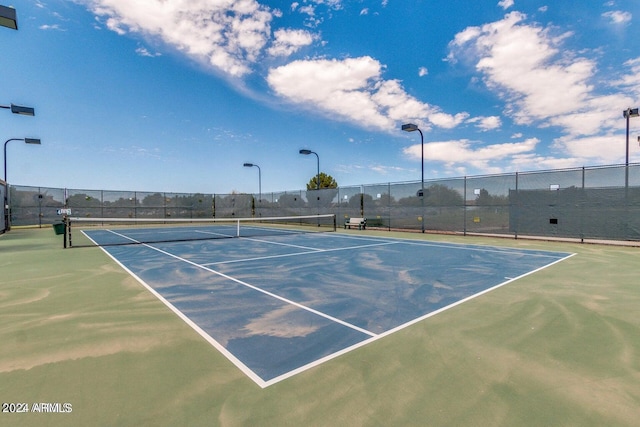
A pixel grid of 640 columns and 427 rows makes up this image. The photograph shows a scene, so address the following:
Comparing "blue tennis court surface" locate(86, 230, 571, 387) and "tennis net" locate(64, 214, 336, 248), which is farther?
"tennis net" locate(64, 214, 336, 248)

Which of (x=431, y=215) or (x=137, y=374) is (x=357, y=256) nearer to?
(x=137, y=374)

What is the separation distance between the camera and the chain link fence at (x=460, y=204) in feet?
45.6

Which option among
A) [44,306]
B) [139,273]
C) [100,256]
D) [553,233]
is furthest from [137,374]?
[553,233]

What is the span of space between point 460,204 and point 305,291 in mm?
15503

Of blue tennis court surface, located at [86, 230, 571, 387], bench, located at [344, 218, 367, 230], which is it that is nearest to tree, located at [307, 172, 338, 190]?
bench, located at [344, 218, 367, 230]

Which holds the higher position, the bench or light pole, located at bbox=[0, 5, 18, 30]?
light pole, located at bbox=[0, 5, 18, 30]

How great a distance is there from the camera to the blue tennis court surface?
3758mm

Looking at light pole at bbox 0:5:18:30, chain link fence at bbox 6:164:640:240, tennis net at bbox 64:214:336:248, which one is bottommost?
tennis net at bbox 64:214:336:248

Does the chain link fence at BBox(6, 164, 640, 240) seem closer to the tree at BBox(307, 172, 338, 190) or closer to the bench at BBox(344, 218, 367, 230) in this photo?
the bench at BBox(344, 218, 367, 230)

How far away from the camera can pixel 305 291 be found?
614 cm

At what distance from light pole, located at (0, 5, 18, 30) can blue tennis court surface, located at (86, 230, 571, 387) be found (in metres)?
6.74

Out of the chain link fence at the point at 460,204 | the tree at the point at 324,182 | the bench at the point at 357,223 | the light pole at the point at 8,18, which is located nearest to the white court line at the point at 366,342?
the light pole at the point at 8,18

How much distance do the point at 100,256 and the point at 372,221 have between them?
17637mm

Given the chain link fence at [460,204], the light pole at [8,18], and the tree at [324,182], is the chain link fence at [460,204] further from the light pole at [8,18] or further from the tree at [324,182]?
the tree at [324,182]
